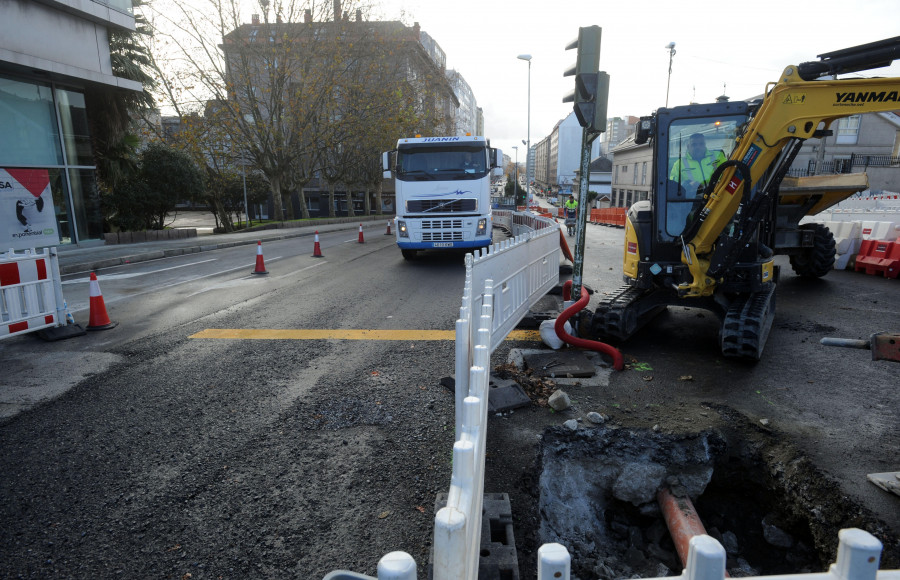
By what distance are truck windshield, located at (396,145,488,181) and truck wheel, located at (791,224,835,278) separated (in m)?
7.40

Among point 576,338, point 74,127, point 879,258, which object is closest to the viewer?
point 576,338

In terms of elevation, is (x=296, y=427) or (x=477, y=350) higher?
(x=477, y=350)

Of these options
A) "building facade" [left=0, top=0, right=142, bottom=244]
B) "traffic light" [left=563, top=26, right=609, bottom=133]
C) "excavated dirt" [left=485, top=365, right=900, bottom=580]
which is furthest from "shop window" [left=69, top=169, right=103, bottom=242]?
"excavated dirt" [left=485, top=365, right=900, bottom=580]

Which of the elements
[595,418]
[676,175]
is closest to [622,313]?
[676,175]

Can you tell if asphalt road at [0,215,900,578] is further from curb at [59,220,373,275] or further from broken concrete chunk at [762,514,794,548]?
curb at [59,220,373,275]

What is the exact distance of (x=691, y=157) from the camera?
6.72 metres

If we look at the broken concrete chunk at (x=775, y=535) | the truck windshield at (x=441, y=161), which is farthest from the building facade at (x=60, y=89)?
the broken concrete chunk at (x=775, y=535)

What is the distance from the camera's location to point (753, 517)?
3838 millimetres

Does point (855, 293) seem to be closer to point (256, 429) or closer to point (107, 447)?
point (256, 429)

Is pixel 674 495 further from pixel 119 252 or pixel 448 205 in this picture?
pixel 119 252

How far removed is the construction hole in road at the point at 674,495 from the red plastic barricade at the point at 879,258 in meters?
10.5

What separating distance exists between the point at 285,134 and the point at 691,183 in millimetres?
30540

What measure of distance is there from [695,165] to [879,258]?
855 cm

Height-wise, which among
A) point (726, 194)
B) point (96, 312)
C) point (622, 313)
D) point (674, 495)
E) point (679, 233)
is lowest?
point (674, 495)
